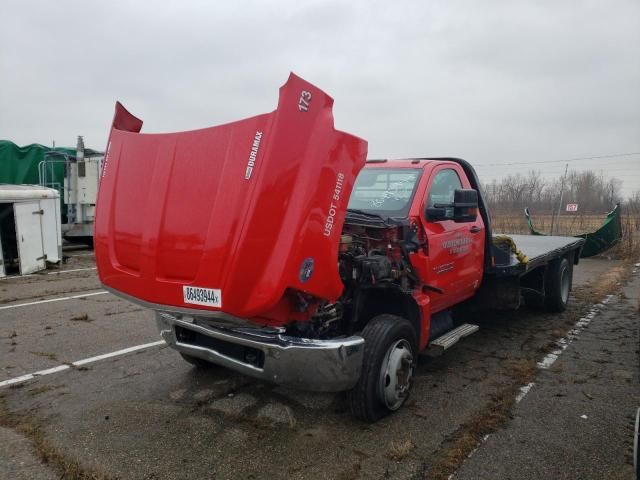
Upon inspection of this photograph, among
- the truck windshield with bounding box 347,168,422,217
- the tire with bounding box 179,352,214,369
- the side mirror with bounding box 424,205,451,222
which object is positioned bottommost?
the tire with bounding box 179,352,214,369

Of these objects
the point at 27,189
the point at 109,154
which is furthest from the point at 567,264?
the point at 27,189

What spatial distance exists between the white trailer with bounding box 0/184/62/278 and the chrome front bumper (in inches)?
350

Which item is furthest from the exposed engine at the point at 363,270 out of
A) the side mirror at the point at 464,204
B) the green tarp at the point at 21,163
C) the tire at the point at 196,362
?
the green tarp at the point at 21,163

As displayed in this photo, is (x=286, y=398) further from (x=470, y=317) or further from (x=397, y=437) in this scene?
(x=470, y=317)

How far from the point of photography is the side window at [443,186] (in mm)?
4443

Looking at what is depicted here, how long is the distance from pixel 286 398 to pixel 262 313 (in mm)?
1465

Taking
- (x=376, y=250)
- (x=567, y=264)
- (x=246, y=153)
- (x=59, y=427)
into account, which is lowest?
(x=59, y=427)

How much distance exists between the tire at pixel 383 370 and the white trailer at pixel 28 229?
950 cm

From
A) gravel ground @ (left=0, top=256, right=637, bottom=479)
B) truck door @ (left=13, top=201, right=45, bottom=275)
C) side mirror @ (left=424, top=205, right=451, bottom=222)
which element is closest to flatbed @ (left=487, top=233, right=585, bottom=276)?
gravel ground @ (left=0, top=256, right=637, bottom=479)

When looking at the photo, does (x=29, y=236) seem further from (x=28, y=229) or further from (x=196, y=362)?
(x=196, y=362)

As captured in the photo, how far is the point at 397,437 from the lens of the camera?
134 inches

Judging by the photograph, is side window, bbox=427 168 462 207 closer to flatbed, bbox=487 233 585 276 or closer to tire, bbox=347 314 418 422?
flatbed, bbox=487 233 585 276

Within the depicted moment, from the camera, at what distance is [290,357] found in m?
3.05

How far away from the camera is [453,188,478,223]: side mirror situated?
416 centimetres
